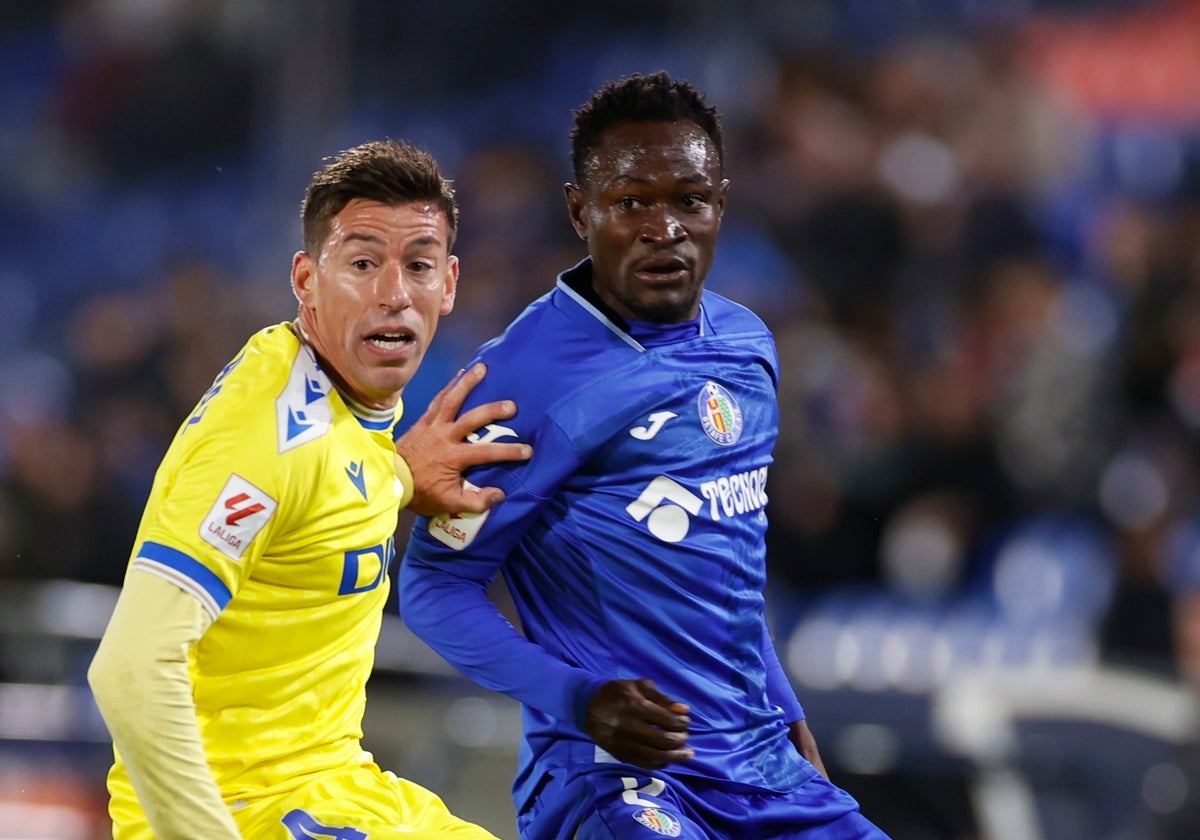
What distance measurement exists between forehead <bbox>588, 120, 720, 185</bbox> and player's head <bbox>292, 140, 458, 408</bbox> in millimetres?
364

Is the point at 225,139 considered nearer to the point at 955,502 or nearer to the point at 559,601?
the point at 955,502

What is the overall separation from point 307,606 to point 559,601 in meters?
0.55

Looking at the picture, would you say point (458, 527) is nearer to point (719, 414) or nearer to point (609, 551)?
point (609, 551)

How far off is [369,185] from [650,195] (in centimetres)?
57

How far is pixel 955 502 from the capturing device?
290 inches

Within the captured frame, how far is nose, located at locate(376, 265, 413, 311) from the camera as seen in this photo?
10.2ft

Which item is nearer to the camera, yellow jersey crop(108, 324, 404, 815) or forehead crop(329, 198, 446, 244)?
yellow jersey crop(108, 324, 404, 815)

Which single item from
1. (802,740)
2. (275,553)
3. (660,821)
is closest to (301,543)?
(275,553)

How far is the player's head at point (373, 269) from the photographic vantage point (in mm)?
3100

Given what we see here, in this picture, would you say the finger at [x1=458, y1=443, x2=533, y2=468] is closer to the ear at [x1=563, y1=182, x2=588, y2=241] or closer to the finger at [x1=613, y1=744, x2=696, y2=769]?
the ear at [x1=563, y1=182, x2=588, y2=241]

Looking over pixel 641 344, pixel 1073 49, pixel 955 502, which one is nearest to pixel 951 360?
pixel 955 502

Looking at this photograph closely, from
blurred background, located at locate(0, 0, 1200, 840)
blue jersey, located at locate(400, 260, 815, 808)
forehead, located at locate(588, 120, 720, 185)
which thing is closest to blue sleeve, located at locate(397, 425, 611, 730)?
blue jersey, located at locate(400, 260, 815, 808)

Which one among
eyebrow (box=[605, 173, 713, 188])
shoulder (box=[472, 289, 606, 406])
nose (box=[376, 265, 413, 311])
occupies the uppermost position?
eyebrow (box=[605, 173, 713, 188])

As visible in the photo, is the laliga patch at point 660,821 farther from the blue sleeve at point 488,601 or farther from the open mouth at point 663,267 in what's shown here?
the open mouth at point 663,267
